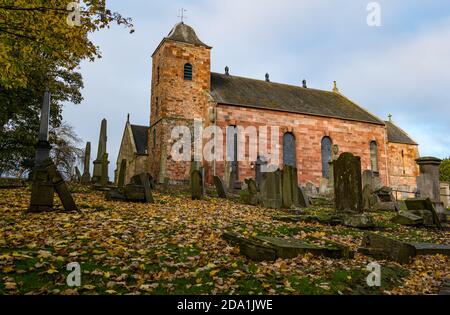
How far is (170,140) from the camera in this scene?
88.8ft

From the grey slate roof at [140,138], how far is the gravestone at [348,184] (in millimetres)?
A: 24635

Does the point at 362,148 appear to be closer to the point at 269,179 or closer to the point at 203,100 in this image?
the point at 203,100

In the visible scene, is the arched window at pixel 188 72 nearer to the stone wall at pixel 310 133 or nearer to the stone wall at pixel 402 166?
the stone wall at pixel 310 133

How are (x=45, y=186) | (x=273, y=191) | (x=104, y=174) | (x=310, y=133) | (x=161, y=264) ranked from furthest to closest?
(x=310, y=133) < (x=104, y=174) < (x=273, y=191) < (x=45, y=186) < (x=161, y=264)

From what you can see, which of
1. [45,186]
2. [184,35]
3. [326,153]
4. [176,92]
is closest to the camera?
[45,186]

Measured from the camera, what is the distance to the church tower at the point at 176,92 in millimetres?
27016

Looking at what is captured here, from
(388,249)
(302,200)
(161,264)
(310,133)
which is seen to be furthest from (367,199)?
(310,133)

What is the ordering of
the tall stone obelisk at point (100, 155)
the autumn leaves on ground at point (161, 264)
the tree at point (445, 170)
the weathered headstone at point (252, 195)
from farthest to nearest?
the tree at point (445, 170) → the tall stone obelisk at point (100, 155) → the weathered headstone at point (252, 195) → the autumn leaves on ground at point (161, 264)

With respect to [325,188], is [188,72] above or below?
above

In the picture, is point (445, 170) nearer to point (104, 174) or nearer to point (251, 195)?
point (251, 195)

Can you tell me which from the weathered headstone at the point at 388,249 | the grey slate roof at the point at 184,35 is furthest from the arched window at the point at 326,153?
the weathered headstone at the point at 388,249

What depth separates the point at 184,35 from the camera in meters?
29.8

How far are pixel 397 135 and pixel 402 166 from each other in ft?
13.3
